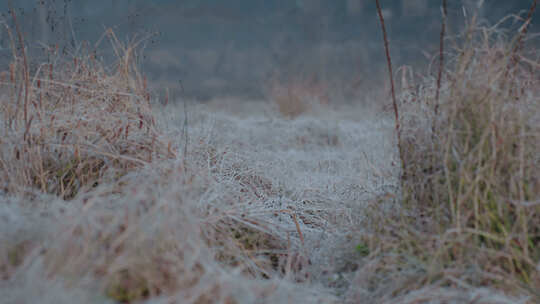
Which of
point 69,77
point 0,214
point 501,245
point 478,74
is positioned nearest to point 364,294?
point 501,245

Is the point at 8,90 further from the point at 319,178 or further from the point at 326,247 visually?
the point at 319,178

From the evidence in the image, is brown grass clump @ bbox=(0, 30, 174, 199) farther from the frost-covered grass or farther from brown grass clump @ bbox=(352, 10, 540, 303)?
brown grass clump @ bbox=(352, 10, 540, 303)

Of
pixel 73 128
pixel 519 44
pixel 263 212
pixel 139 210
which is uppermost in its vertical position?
pixel 519 44

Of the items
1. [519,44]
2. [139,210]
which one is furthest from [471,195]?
[139,210]

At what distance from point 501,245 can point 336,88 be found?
23.8 feet

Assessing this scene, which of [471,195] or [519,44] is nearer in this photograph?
[471,195]

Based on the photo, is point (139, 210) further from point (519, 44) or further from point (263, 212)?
point (519, 44)

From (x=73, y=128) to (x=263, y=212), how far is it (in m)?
0.96

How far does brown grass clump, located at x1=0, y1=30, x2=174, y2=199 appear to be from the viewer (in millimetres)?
1522

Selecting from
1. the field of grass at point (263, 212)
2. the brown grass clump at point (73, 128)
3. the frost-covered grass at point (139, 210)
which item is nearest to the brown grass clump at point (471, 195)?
the field of grass at point (263, 212)

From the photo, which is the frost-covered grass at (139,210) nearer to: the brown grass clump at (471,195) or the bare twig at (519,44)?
the brown grass clump at (471,195)

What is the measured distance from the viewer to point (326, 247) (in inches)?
61.6

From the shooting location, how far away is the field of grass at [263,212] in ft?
3.19

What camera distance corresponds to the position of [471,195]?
119cm
